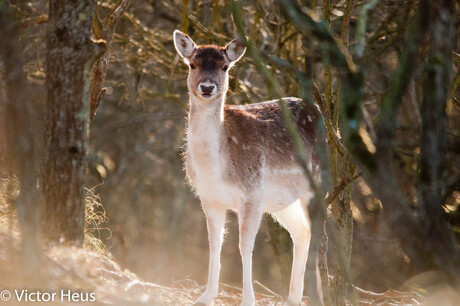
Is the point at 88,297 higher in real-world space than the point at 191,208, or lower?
lower

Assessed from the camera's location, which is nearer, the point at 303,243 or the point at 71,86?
the point at 71,86

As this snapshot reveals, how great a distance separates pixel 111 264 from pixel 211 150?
144cm

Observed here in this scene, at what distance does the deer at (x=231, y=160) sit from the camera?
6672mm

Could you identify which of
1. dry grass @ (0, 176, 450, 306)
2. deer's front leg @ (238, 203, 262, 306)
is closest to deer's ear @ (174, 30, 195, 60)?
deer's front leg @ (238, 203, 262, 306)

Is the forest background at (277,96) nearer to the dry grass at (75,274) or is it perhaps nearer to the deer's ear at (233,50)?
the dry grass at (75,274)

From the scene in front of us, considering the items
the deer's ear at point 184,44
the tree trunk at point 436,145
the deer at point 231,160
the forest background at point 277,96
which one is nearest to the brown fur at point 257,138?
the deer at point 231,160

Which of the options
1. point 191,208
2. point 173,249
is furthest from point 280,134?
point 191,208

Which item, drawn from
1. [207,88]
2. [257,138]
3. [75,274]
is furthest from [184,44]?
[75,274]

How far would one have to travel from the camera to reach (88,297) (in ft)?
17.3

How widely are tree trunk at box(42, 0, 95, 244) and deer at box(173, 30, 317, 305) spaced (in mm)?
1300

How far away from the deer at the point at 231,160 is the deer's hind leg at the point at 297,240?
14 millimetres

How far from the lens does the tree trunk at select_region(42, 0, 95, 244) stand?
5.61 m

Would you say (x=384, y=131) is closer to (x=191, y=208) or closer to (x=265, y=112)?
(x=265, y=112)

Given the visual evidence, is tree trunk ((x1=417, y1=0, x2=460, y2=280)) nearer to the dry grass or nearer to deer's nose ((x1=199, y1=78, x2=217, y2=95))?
the dry grass
